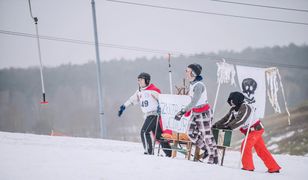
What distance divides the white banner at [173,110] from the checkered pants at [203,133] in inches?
9.1

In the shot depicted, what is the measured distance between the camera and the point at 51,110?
118 m

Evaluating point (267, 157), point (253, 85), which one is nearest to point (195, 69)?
point (253, 85)

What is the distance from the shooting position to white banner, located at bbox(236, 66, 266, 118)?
9570mm

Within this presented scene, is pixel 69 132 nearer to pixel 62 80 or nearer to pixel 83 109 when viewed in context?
pixel 83 109

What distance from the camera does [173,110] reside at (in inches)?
400

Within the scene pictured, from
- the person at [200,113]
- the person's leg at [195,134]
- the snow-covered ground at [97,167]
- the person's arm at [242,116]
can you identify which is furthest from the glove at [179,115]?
the snow-covered ground at [97,167]

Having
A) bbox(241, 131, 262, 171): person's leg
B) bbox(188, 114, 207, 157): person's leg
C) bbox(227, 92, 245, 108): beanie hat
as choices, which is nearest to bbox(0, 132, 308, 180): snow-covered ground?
bbox(241, 131, 262, 171): person's leg

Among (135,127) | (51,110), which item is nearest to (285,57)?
(135,127)

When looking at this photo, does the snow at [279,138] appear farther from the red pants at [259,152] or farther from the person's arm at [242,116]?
the person's arm at [242,116]

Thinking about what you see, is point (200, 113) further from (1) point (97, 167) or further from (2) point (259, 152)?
(1) point (97, 167)

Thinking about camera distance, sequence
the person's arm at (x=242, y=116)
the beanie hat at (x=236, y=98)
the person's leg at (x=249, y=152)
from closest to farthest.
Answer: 1. the person's leg at (x=249, y=152)
2. the person's arm at (x=242, y=116)
3. the beanie hat at (x=236, y=98)

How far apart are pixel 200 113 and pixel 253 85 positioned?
4.06 ft

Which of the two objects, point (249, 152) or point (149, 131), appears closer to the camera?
point (249, 152)

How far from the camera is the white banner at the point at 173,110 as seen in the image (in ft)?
32.7
